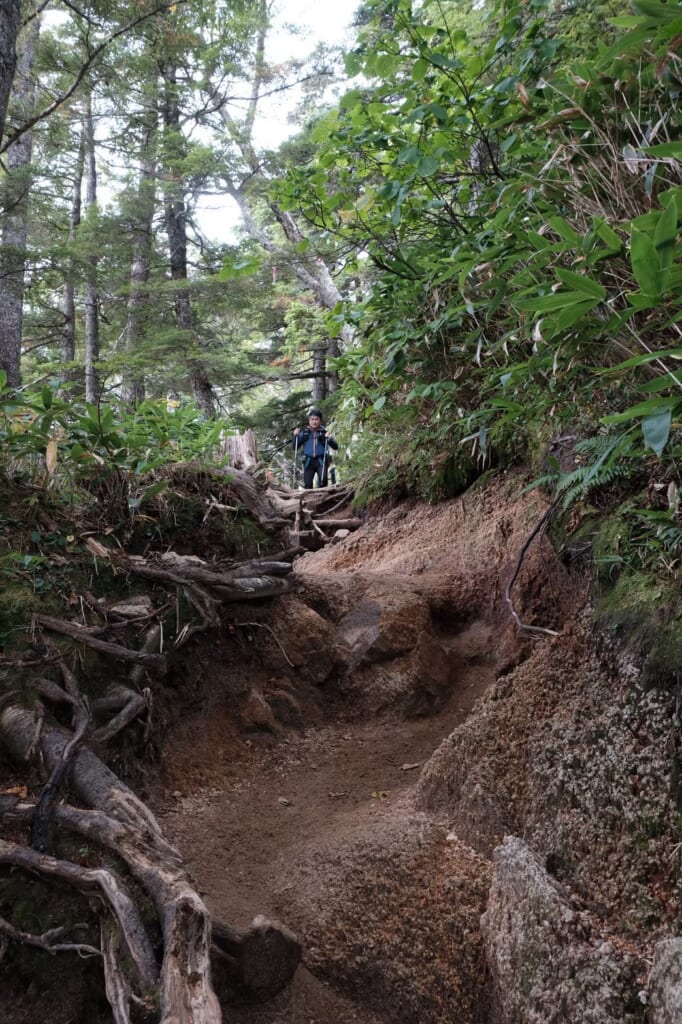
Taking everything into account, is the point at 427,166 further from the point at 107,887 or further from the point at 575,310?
the point at 107,887

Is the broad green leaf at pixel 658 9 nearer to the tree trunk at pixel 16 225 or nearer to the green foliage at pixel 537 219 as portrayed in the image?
the green foliage at pixel 537 219

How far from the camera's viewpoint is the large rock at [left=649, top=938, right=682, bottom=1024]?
1.98 meters

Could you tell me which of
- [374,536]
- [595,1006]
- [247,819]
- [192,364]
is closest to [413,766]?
[247,819]

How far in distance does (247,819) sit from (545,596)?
2423 millimetres

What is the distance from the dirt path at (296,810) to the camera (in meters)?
2.94

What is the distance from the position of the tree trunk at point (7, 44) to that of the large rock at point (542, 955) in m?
6.61

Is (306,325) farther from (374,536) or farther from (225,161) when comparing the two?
(374,536)

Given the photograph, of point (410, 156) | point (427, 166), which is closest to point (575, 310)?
point (427, 166)

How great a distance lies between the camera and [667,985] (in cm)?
204

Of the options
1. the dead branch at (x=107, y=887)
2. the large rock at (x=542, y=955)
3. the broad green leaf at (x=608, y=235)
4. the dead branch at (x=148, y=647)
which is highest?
the broad green leaf at (x=608, y=235)

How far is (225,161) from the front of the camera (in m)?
14.2

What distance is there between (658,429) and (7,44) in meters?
6.57

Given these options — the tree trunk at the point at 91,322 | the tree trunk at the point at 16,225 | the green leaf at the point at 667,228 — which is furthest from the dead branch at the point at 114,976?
the tree trunk at the point at 91,322

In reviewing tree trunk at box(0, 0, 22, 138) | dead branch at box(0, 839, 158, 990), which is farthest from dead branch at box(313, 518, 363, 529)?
dead branch at box(0, 839, 158, 990)
